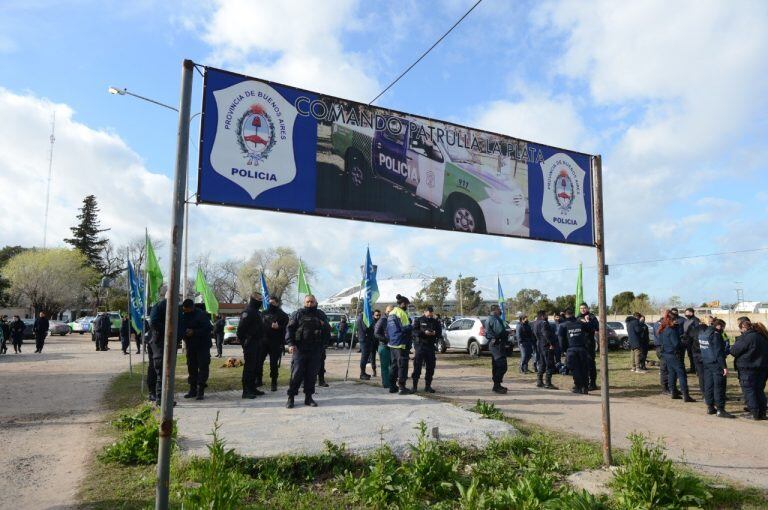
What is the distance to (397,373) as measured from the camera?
34.3 ft

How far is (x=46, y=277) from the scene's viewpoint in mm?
56438

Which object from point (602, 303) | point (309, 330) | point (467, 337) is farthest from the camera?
point (467, 337)

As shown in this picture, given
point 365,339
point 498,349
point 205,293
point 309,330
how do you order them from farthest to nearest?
point 205,293 < point 365,339 < point 498,349 < point 309,330

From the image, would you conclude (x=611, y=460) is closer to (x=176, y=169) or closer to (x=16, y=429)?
(x=176, y=169)

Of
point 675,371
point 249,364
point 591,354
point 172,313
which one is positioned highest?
point 172,313

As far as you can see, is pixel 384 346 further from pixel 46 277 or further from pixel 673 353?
pixel 46 277

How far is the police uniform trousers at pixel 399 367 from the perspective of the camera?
10.2 meters

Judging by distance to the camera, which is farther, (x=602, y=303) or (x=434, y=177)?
(x=434, y=177)

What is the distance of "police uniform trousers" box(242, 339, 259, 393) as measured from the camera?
31.7 feet

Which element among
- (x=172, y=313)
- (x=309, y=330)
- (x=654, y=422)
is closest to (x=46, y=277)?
(x=309, y=330)

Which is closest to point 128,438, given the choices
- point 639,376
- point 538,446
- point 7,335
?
point 538,446

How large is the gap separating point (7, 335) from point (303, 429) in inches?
843

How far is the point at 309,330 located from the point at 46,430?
3963 mm

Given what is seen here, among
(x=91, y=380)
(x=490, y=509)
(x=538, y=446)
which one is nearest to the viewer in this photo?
(x=490, y=509)
